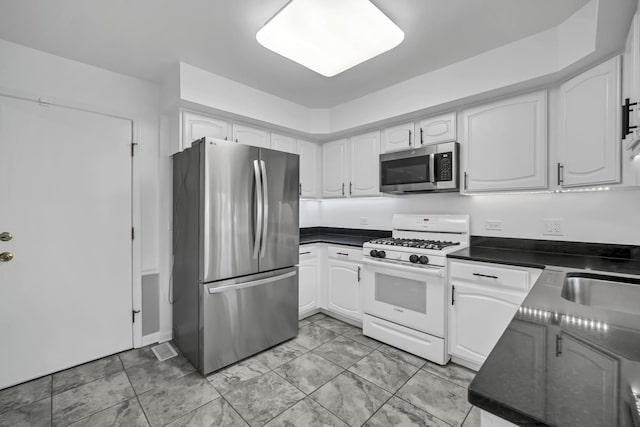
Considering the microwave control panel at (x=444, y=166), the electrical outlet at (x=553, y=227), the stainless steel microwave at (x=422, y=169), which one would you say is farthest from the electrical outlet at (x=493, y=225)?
the microwave control panel at (x=444, y=166)

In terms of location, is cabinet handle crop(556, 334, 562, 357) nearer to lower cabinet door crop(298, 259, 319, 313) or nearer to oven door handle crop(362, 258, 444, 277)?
oven door handle crop(362, 258, 444, 277)

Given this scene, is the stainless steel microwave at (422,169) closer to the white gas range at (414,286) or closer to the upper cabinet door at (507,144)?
the upper cabinet door at (507,144)

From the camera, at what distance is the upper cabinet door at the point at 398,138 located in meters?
2.80

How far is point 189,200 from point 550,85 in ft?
9.49

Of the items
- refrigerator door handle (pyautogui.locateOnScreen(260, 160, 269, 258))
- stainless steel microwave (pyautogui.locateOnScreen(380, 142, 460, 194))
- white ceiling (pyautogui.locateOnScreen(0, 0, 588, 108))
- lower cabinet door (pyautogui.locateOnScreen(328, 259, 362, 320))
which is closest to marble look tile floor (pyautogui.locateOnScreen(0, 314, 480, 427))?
lower cabinet door (pyautogui.locateOnScreen(328, 259, 362, 320))

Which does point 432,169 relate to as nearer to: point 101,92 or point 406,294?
point 406,294

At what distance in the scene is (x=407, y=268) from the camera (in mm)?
2410

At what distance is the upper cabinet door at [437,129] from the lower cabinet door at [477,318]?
1312 millimetres

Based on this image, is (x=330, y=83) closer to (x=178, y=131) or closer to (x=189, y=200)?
(x=178, y=131)

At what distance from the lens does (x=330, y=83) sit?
2.73 m

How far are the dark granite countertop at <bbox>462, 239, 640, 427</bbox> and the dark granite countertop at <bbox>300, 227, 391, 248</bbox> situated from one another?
2187mm

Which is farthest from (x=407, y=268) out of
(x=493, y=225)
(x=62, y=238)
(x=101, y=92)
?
(x=101, y=92)

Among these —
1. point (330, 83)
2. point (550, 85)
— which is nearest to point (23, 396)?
point (330, 83)

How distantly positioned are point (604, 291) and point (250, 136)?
2955 millimetres
